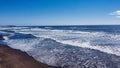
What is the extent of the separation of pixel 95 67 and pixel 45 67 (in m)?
2.73

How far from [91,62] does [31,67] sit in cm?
376

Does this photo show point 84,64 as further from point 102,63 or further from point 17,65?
point 17,65

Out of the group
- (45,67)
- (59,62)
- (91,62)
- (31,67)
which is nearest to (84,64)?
(91,62)

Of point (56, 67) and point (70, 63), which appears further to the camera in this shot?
point (70, 63)

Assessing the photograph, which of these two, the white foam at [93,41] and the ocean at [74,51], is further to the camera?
the white foam at [93,41]

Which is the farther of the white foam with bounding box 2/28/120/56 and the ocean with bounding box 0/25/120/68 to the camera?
the white foam with bounding box 2/28/120/56

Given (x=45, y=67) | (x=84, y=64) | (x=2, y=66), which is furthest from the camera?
(x=84, y=64)

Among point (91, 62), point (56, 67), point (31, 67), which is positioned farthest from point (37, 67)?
point (91, 62)

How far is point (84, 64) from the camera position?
10.2 m

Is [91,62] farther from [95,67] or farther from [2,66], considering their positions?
[2,66]

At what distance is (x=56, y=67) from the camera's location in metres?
9.30

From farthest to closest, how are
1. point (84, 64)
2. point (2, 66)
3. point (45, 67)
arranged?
point (84, 64) → point (45, 67) → point (2, 66)

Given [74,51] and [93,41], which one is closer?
[74,51]

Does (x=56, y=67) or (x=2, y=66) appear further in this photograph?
(x=56, y=67)
